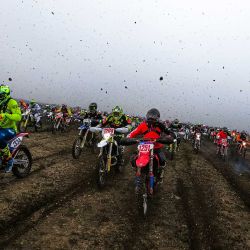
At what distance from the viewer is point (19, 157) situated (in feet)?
24.0

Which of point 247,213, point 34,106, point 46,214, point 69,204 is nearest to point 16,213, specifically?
point 46,214

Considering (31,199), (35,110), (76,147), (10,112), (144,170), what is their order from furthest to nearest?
1. (35,110)
2. (76,147)
3. (10,112)
4. (31,199)
5. (144,170)

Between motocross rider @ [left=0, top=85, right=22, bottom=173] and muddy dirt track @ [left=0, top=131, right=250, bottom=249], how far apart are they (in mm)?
641

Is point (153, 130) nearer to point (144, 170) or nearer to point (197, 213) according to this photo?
point (144, 170)

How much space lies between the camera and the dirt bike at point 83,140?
1082cm

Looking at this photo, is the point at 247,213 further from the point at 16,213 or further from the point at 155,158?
the point at 16,213

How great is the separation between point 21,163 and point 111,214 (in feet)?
9.08

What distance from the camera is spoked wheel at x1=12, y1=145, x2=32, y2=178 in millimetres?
7215

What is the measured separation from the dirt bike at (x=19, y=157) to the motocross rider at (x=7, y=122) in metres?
0.13

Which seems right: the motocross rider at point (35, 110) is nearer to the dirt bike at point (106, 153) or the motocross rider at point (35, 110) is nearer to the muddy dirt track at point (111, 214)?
the muddy dirt track at point (111, 214)

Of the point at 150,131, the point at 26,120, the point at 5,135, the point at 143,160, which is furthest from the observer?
the point at 26,120

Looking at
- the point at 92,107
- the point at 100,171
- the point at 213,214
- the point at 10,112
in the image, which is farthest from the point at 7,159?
the point at 92,107

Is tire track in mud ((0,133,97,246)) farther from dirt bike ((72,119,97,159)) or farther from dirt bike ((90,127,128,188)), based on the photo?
dirt bike ((72,119,97,159))

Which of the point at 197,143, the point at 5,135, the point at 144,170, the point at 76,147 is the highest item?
the point at 5,135
